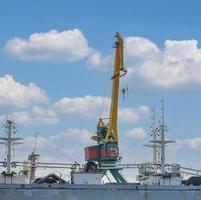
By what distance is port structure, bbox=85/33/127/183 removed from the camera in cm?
6856

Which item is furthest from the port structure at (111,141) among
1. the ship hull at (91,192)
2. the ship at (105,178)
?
the ship hull at (91,192)

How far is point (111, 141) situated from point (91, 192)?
1272 inches

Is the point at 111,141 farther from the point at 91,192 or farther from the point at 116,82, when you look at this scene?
the point at 91,192

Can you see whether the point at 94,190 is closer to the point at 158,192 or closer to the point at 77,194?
the point at 77,194

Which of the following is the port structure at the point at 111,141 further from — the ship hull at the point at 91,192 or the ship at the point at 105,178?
the ship hull at the point at 91,192

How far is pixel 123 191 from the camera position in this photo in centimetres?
4038

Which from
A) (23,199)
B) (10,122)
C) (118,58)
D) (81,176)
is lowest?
(23,199)

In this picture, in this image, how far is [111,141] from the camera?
71688 millimetres

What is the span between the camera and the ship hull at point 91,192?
38.0m

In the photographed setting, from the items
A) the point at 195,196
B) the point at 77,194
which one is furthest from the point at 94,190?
the point at 195,196

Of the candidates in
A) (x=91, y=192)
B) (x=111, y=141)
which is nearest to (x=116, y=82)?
(x=111, y=141)

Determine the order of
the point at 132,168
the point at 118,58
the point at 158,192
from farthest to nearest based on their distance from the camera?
the point at 132,168 < the point at 118,58 < the point at 158,192

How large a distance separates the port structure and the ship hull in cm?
2047

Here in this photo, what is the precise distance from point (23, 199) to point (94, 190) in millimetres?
5100
